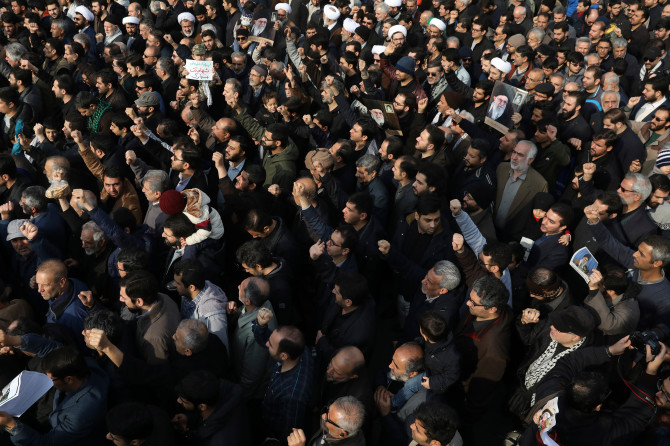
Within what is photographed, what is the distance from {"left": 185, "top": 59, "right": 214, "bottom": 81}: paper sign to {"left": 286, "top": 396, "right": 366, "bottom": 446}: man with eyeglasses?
551 cm

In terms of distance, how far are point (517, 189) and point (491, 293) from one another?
244 centimetres

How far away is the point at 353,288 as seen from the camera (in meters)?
4.34

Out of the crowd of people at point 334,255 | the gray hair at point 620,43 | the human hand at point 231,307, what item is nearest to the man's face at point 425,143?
the crowd of people at point 334,255

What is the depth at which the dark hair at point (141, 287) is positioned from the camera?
412 centimetres

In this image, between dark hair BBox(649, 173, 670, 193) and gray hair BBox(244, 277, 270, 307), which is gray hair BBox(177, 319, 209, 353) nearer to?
gray hair BBox(244, 277, 270, 307)

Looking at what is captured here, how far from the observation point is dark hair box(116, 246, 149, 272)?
14.9ft

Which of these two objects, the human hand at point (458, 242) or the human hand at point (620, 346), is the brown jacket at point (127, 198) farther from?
the human hand at point (620, 346)

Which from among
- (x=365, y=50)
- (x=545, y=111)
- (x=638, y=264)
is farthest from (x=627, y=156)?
(x=365, y=50)

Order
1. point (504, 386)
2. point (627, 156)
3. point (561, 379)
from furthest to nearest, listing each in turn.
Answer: point (627, 156)
point (504, 386)
point (561, 379)

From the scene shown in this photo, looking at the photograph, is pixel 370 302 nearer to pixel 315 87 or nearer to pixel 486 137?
pixel 486 137

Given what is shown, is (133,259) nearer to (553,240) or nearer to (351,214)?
(351,214)

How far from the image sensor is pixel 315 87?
888 cm

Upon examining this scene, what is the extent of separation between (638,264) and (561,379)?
1.45m

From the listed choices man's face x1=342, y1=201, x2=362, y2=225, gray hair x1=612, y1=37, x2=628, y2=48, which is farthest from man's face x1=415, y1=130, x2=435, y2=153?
gray hair x1=612, y1=37, x2=628, y2=48
